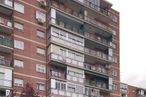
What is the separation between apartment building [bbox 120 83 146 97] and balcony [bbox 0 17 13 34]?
102ft

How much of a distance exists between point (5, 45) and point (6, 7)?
526 cm

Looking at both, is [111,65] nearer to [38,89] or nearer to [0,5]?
[38,89]

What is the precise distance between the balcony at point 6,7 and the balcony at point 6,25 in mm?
1131

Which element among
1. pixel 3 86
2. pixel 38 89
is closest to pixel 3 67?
pixel 3 86

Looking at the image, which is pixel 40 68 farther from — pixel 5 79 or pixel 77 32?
pixel 77 32

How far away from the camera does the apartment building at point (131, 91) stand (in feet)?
261

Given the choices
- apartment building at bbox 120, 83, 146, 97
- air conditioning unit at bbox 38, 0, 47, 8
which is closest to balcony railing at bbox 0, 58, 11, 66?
air conditioning unit at bbox 38, 0, 47, 8

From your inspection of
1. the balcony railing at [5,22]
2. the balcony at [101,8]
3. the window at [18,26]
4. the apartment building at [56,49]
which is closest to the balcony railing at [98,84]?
the apartment building at [56,49]

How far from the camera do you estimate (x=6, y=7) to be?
55.0m

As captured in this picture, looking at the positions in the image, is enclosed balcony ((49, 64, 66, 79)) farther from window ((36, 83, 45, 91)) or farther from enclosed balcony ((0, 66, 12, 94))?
enclosed balcony ((0, 66, 12, 94))

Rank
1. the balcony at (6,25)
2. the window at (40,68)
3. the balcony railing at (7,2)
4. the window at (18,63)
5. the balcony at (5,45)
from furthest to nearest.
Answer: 1. the window at (40,68)
2. the window at (18,63)
3. the balcony railing at (7,2)
4. the balcony at (6,25)
5. the balcony at (5,45)

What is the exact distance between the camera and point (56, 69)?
60219mm

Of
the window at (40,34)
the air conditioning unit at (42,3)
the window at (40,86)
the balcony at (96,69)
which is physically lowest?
the window at (40,86)

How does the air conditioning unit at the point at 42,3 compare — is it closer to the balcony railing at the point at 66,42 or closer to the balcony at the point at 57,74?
the balcony railing at the point at 66,42
